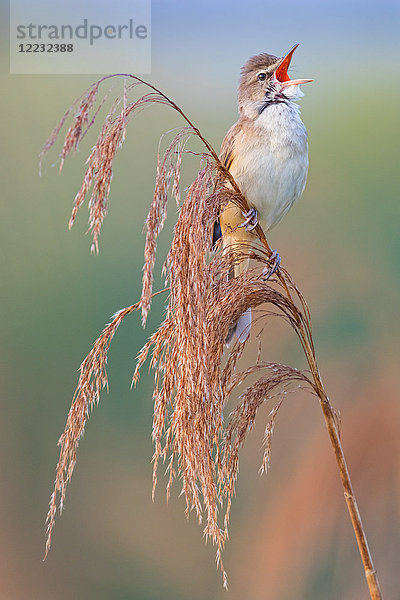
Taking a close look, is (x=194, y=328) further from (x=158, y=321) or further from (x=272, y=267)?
(x=158, y=321)

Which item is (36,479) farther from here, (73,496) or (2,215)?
(2,215)

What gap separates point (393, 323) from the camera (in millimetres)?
1941

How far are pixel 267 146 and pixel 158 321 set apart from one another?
75 centimetres

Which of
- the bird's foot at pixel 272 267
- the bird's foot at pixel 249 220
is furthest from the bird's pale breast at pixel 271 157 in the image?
the bird's foot at pixel 272 267

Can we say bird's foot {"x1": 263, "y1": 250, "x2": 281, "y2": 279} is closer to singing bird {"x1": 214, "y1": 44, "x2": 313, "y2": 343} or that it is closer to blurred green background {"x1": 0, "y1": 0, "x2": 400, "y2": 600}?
singing bird {"x1": 214, "y1": 44, "x2": 313, "y2": 343}

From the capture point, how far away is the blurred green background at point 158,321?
191 centimetres

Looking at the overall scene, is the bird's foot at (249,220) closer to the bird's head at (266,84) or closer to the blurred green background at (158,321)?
the bird's head at (266,84)

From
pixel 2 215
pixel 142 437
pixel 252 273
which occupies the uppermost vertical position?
pixel 2 215

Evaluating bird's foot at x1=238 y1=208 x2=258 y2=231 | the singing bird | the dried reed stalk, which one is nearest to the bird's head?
the singing bird

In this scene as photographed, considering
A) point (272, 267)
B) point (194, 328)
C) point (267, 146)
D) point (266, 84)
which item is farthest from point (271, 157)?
point (194, 328)

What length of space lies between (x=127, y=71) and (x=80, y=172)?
13.4 inches

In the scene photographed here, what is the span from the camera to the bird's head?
1.44 meters

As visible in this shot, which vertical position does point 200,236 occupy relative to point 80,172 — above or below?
below

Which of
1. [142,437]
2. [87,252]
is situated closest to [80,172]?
[87,252]
